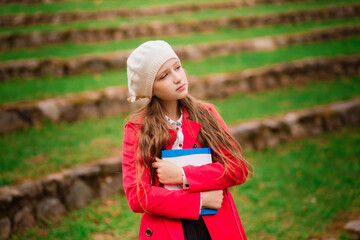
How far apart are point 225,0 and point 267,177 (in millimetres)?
9167

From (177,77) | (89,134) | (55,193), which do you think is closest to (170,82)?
(177,77)

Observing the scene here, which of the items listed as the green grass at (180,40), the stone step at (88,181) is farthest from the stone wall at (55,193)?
the green grass at (180,40)

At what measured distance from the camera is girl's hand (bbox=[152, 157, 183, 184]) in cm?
161

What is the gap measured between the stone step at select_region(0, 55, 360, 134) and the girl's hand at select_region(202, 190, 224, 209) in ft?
12.8

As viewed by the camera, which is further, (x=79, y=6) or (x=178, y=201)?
(x=79, y=6)

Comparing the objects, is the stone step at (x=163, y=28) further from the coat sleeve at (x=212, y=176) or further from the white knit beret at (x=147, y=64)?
the coat sleeve at (x=212, y=176)

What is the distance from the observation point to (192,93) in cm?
614

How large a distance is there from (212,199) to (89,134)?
10.9 ft

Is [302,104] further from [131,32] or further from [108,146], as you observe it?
[131,32]

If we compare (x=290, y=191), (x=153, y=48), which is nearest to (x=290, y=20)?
(x=290, y=191)

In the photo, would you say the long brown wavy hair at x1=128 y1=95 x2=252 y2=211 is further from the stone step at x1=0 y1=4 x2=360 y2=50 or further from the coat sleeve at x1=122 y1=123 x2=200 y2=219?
the stone step at x1=0 y1=4 x2=360 y2=50

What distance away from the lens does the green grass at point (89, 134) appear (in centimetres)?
363

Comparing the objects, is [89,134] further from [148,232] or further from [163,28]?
[163,28]

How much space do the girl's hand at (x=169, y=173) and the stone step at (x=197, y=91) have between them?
3.74 m
